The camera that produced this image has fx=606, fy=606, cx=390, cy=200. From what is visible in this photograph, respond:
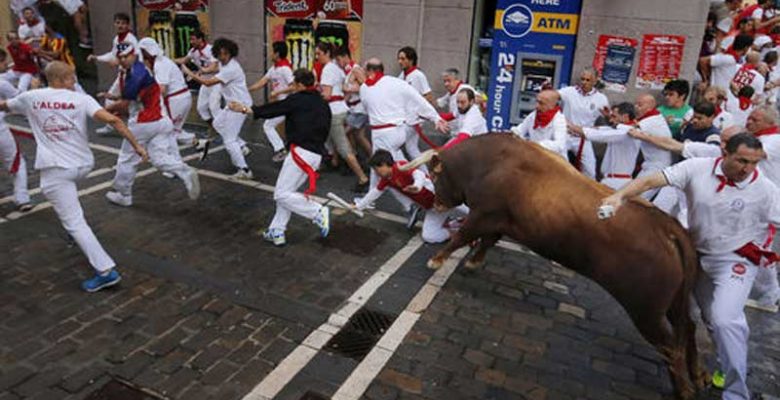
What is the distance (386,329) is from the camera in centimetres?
519

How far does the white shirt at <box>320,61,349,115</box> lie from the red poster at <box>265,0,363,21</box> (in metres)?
1.47

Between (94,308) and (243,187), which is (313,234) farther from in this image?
(94,308)

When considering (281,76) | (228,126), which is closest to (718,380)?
(228,126)

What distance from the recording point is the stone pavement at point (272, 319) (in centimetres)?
A: 443

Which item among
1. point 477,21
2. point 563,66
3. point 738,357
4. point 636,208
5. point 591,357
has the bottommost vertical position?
point 591,357

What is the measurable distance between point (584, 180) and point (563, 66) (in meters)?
5.36

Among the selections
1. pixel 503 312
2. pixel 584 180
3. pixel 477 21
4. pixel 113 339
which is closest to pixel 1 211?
pixel 113 339

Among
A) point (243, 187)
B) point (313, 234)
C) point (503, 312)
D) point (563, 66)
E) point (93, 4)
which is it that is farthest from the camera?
point (93, 4)

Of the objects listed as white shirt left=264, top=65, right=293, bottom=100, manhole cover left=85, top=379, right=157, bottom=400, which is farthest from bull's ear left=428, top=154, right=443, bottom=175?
white shirt left=264, top=65, right=293, bottom=100

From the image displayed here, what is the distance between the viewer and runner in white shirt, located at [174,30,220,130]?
10086 millimetres

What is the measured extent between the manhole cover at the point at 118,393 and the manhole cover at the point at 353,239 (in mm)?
2881

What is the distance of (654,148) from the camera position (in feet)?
22.2

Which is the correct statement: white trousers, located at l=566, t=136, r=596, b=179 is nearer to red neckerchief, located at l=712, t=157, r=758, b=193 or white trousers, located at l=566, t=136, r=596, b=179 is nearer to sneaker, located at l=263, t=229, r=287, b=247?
red neckerchief, located at l=712, t=157, r=758, b=193

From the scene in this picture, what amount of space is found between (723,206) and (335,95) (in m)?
6.41
